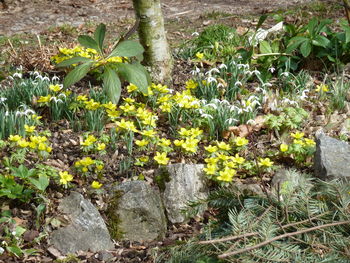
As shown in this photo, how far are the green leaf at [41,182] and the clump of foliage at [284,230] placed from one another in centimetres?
137

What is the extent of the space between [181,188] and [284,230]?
6.16 ft

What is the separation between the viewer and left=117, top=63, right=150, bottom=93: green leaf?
3918 mm

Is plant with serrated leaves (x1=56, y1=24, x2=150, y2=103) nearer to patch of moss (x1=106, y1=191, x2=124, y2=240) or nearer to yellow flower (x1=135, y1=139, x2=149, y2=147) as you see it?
yellow flower (x1=135, y1=139, x2=149, y2=147)

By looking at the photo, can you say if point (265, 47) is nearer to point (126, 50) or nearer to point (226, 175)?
point (126, 50)

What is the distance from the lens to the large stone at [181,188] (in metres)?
3.71

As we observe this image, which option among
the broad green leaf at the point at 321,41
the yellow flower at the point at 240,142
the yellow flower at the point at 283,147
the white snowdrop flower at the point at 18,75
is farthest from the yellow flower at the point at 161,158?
the broad green leaf at the point at 321,41

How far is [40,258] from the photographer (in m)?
3.20

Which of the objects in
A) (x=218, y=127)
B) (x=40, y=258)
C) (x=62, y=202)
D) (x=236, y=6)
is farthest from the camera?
(x=236, y=6)

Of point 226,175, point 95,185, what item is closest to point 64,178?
point 95,185

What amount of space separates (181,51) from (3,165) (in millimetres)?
2948

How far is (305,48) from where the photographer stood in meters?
5.40

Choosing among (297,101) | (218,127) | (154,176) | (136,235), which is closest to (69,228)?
(136,235)

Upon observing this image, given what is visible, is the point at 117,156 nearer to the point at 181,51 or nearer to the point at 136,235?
the point at 136,235

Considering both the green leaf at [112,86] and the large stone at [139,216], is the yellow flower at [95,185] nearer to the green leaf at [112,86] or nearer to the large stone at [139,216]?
the large stone at [139,216]
